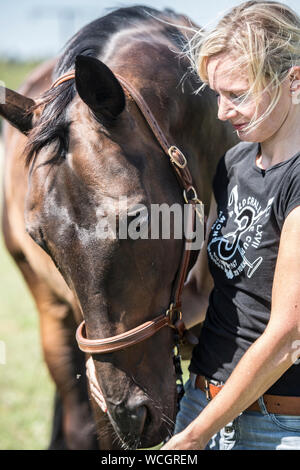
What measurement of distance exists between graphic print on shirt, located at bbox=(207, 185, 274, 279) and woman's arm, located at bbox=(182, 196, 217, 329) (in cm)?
23

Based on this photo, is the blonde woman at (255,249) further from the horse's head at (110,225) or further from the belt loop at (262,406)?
the horse's head at (110,225)

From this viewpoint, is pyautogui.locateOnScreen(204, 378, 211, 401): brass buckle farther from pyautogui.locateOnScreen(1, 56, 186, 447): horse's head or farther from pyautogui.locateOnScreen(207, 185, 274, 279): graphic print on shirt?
pyautogui.locateOnScreen(207, 185, 274, 279): graphic print on shirt

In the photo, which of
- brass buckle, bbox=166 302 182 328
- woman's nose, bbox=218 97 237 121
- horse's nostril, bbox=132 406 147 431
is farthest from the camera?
brass buckle, bbox=166 302 182 328

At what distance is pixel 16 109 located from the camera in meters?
2.15

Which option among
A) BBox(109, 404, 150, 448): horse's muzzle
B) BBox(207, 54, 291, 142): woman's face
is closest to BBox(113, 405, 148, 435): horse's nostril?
BBox(109, 404, 150, 448): horse's muzzle

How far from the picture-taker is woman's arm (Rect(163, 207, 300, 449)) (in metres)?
1.54

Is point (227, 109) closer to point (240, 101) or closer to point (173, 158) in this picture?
point (240, 101)

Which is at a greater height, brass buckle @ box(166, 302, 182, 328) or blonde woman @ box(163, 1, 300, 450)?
blonde woman @ box(163, 1, 300, 450)

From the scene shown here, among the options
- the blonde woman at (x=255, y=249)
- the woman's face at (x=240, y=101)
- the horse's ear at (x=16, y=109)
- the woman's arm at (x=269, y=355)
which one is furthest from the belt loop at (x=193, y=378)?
the horse's ear at (x=16, y=109)

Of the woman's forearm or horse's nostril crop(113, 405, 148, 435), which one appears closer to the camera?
the woman's forearm

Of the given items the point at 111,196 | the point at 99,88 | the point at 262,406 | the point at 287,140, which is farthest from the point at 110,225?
the point at 262,406

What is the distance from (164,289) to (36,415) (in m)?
2.70

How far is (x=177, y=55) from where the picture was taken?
238cm
